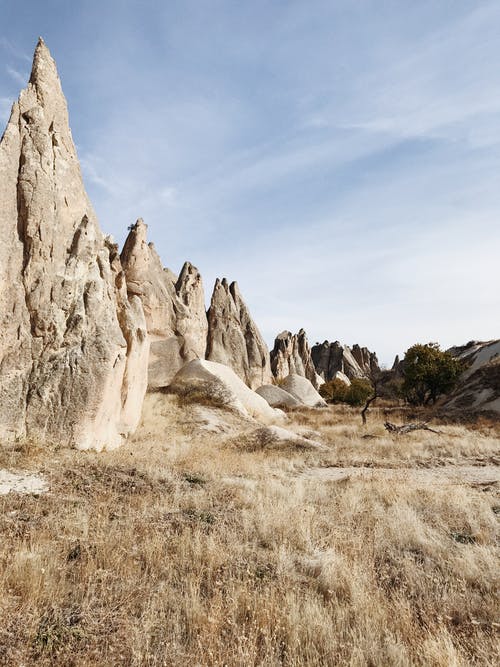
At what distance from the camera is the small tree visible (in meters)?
35.8

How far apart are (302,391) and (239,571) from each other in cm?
3856

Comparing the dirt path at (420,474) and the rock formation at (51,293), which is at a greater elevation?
the rock formation at (51,293)

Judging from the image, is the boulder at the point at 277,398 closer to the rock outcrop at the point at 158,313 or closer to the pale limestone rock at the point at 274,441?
the rock outcrop at the point at 158,313

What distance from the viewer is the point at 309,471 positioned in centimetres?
1195

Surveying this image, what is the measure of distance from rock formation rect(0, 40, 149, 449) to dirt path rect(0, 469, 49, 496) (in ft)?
7.21

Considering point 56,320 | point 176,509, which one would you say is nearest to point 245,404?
point 56,320

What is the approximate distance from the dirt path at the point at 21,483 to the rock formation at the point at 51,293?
2.20 metres

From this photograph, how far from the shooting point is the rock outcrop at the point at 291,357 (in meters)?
57.9

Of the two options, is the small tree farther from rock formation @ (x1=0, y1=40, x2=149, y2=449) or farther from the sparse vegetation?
rock formation @ (x1=0, y1=40, x2=149, y2=449)

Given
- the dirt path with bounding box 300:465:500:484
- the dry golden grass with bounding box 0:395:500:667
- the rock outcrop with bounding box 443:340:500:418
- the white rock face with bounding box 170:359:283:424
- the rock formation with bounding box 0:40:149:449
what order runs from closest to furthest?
1. the dry golden grass with bounding box 0:395:500:667
2. the rock formation with bounding box 0:40:149:449
3. the dirt path with bounding box 300:465:500:484
4. the white rock face with bounding box 170:359:283:424
5. the rock outcrop with bounding box 443:340:500:418

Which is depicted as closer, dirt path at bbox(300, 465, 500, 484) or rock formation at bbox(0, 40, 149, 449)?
rock formation at bbox(0, 40, 149, 449)

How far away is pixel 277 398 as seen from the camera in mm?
37906

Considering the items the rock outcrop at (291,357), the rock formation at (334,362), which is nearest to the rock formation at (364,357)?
the rock formation at (334,362)

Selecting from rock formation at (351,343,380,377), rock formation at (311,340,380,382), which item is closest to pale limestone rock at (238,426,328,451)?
rock formation at (311,340,380,382)
